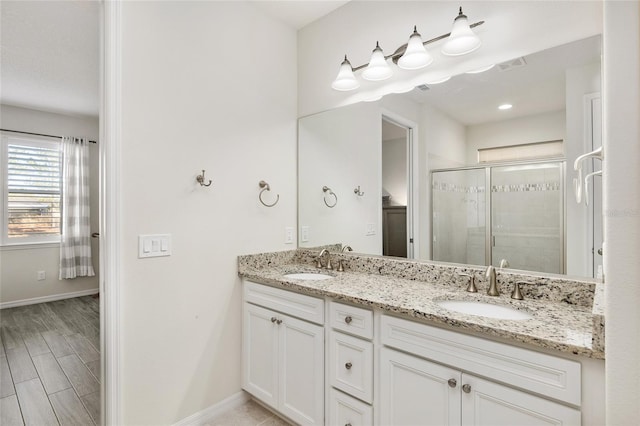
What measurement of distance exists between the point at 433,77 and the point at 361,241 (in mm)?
1100

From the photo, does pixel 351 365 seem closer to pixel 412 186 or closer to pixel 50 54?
pixel 412 186

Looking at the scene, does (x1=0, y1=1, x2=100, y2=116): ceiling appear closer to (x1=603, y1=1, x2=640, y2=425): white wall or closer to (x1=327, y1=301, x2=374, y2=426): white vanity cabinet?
(x1=327, y1=301, x2=374, y2=426): white vanity cabinet

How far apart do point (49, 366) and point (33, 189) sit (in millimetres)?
2987

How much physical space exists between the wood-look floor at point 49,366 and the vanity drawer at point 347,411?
4.95 feet

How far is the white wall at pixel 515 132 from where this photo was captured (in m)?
1.50

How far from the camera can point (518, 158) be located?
1.61 metres

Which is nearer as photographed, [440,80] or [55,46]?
[440,80]

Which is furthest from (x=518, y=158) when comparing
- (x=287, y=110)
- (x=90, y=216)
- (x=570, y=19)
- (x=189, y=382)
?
(x=90, y=216)

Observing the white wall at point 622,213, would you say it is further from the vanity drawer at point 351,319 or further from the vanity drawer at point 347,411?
the vanity drawer at point 347,411

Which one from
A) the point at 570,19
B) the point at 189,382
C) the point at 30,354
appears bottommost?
the point at 30,354

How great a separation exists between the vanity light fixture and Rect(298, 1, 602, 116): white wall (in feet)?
Result: 0.20

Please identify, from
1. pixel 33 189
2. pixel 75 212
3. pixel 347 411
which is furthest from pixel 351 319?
pixel 33 189

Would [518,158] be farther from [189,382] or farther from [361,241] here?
[189,382]

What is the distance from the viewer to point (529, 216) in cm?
158
